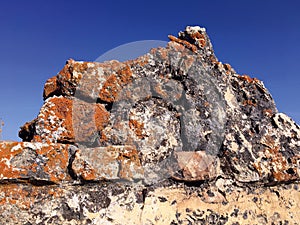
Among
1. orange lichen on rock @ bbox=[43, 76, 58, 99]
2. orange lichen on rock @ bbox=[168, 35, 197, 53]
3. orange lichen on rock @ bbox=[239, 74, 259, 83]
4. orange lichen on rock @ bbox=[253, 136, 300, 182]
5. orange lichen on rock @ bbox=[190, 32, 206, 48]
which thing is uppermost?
orange lichen on rock @ bbox=[190, 32, 206, 48]

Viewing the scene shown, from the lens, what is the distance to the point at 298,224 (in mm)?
4184

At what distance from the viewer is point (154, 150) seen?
3896mm

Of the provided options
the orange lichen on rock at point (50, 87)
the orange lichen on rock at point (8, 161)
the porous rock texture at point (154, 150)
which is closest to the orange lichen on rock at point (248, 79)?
the porous rock texture at point (154, 150)

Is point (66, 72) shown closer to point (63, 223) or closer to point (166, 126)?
point (166, 126)

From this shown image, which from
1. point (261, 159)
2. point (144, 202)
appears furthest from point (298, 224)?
point (144, 202)

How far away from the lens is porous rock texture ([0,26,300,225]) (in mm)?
3424

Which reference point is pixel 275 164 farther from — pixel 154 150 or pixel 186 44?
pixel 186 44

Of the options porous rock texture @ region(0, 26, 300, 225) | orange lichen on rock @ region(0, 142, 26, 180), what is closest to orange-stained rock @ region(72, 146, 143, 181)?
porous rock texture @ region(0, 26, 300, 225)

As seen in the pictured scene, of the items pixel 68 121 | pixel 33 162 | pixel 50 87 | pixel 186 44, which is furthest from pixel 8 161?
pixel 186 44

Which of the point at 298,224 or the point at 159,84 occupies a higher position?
the point at 159,84

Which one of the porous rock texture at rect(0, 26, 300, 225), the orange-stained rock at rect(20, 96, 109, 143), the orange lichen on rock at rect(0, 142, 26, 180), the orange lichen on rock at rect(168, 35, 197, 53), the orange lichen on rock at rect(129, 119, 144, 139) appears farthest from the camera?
the orange lichen on rock at rect(168, 35, 197, 53)

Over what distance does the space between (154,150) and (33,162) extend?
4.20ft

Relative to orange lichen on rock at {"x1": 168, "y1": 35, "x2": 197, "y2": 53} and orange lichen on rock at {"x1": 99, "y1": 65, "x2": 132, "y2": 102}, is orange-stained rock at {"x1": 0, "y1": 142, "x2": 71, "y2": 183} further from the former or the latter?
orange lichen on rock at {"x1": 168, "y1": 35, "x2": 197, "y2": 53}

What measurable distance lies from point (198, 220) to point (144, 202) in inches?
25.6
